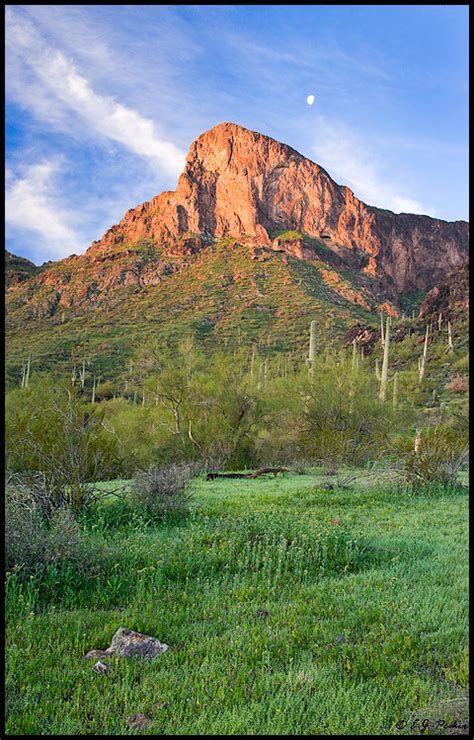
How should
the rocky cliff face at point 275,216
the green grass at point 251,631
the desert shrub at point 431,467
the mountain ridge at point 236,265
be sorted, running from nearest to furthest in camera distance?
the green grass at point 251,631 → the desert shrub at point 431,467 → the mountain ridge at point 236,265 → the rocky cliff face at point 275,216

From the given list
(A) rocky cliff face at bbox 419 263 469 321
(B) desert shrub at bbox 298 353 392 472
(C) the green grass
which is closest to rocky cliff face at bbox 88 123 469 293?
(A) rocky cliff face at bbox 419 263 469 321

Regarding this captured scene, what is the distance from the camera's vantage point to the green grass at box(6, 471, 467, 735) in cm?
311

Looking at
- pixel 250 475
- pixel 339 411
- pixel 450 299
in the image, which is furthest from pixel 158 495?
pixel 450 299

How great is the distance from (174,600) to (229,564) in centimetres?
117

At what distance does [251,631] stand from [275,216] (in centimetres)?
12477

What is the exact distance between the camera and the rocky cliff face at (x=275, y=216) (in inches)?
4380

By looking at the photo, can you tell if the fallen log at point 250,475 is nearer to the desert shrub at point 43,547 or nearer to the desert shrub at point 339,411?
the desert shrub at point 339,411

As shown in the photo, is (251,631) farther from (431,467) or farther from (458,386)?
(458,386)

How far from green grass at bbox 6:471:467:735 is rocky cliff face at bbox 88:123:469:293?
3706 inches

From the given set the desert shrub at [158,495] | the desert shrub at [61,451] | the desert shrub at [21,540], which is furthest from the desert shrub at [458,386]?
the desert shrub at [21,540]

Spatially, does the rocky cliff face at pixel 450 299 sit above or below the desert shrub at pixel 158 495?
above

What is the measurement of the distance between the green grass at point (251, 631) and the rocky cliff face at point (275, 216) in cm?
9414

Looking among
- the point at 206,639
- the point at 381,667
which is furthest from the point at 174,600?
the point at 381,667

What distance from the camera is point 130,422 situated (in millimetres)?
22641
